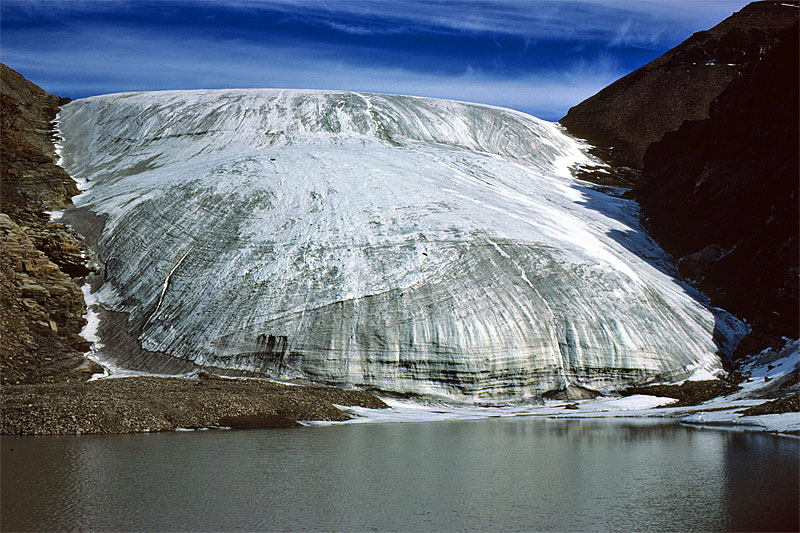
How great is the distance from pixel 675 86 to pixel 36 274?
55.6 m

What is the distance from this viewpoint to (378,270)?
31.9 m

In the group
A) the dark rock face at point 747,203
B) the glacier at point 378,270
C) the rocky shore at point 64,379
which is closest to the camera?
the rocky shore at point 64,379

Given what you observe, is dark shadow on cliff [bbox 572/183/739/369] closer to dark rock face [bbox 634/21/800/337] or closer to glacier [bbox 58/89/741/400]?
glacier [bbox 58/89/741/400]

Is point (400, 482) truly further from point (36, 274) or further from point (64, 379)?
point (36, 274)

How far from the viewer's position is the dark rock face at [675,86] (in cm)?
6308

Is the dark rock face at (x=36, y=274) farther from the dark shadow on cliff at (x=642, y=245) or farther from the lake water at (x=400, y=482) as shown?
the dark shadow on cliff at (x=642, y=245)

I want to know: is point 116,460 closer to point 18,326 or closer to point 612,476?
point 612,476

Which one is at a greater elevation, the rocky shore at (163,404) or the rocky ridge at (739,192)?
the rocky ridge at (739,192)

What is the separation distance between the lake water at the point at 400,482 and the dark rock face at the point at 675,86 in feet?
145

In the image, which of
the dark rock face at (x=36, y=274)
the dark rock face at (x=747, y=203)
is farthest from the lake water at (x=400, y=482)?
the dark rock face at (x=747, y=203)

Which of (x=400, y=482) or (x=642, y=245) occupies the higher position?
(x=642, y=245)

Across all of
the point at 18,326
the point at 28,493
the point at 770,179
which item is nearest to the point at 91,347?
the point at 18,326

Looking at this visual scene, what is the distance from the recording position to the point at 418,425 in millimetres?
24172

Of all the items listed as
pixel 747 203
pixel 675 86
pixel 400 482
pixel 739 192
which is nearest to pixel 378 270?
pixel 400 482
